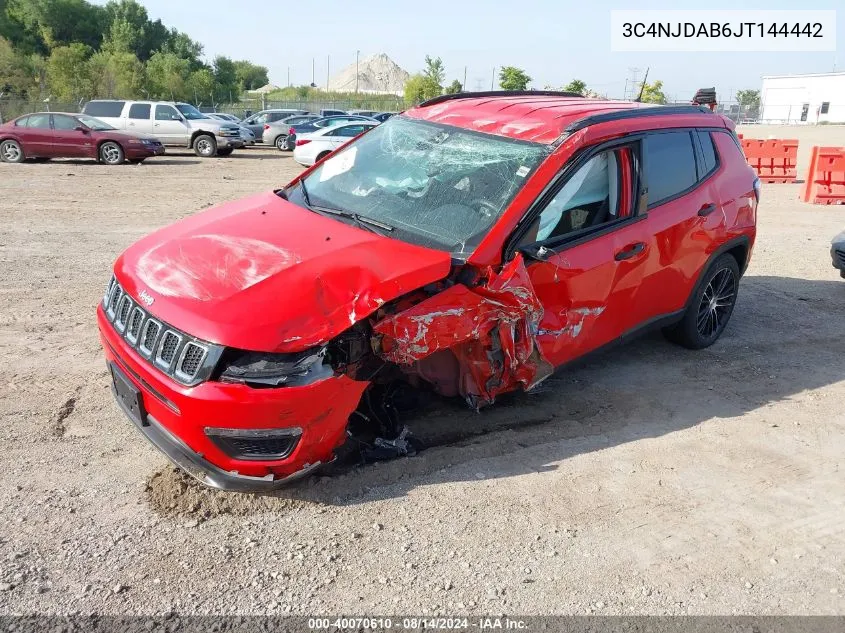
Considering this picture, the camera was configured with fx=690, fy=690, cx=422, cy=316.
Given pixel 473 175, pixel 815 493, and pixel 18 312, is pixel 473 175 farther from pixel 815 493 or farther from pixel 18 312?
pixel 18 312

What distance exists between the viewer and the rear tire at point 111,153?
18328 millimetres

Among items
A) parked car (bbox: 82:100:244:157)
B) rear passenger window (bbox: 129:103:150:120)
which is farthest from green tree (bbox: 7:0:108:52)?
rear passenger window (bbox: 129:103:150:120)

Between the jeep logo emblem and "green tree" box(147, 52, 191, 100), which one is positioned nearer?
the jeep logo emblem

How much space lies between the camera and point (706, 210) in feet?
16.6

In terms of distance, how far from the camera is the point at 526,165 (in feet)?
13.1

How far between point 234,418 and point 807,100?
83.8 meters

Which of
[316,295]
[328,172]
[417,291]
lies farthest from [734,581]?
[328,172]

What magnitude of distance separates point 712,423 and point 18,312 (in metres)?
5.55

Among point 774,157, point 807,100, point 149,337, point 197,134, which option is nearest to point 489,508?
point 149,337

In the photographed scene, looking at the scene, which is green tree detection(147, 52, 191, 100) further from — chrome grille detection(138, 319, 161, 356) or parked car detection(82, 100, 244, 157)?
chrome grille detection(138, 319, 161, 356)

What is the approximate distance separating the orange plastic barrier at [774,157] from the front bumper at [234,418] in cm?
1678

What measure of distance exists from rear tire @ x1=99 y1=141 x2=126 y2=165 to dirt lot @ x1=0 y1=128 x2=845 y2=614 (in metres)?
14.5

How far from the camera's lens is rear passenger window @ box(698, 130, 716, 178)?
5176mm

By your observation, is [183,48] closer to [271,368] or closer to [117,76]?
[117,76]
